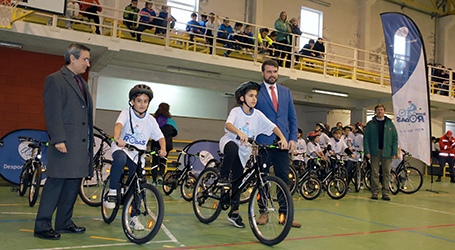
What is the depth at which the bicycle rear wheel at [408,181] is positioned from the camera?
32.5 feet

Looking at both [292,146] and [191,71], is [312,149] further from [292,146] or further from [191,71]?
[292,146]

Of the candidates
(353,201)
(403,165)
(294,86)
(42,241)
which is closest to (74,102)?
(42,241)

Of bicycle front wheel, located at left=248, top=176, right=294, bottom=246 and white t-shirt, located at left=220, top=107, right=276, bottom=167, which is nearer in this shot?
bicycle front wheel, located at left=248, top=176, right=294, bottom=246

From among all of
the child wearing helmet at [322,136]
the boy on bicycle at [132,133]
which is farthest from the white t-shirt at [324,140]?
the boy on bicycle at [132,133]

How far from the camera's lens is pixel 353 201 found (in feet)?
25.9

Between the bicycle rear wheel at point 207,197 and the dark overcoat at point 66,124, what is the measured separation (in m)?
1.49

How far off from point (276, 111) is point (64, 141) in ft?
7.90

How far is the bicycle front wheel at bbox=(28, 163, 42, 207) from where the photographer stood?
5.45 metres

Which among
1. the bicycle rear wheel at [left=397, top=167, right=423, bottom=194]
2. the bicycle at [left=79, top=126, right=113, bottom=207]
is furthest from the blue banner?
the bicycle rear wheel at [left=397, top=167, right=423, bottom=194]

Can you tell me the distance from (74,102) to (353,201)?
19.9 feet

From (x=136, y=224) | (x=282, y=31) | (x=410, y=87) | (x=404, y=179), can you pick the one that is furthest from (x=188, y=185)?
(x=282, y=31)

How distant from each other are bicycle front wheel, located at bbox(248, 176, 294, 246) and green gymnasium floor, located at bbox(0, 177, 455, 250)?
14 cm

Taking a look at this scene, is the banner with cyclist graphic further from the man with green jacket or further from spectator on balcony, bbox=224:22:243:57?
A: spectator on balcony, bbox=224:22:243:57

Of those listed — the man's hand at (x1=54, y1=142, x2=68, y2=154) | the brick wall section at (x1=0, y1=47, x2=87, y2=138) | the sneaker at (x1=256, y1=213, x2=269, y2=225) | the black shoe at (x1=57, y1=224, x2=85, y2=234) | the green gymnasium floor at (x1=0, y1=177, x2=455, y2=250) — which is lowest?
the green gymnasium floor at (x1=0, y1=177, x2=455, y2=250)
